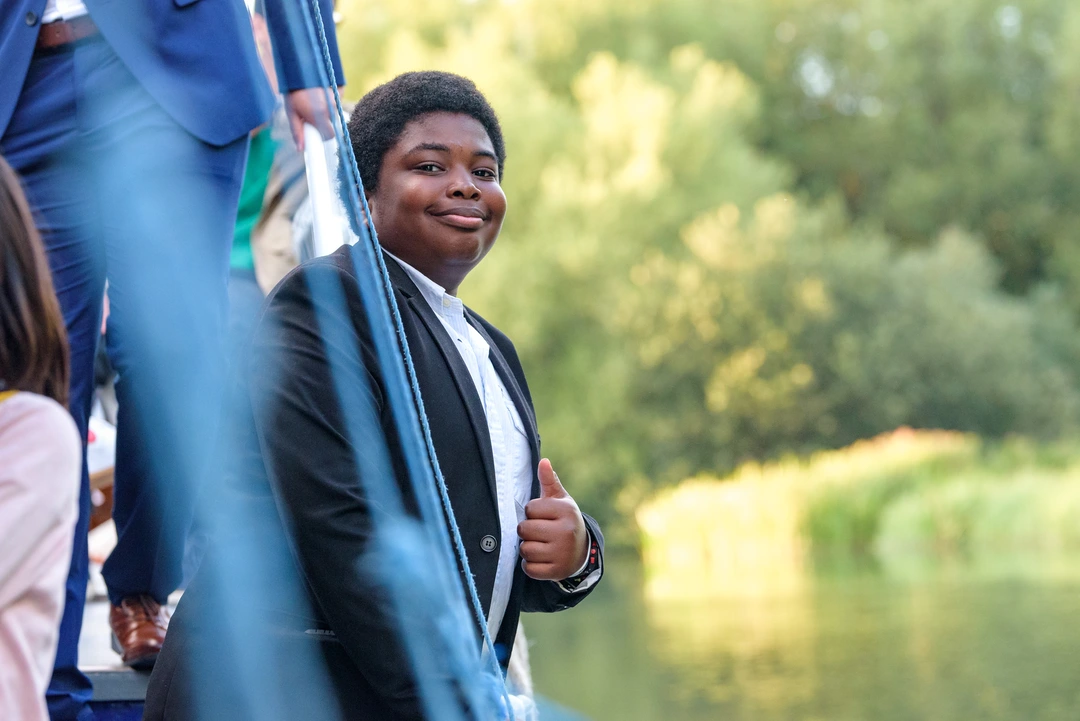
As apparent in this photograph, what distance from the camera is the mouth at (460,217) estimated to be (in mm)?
1912

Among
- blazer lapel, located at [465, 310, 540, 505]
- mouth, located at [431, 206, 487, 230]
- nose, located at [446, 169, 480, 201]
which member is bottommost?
blazer lapel, located at [465, 310, 540, 505]

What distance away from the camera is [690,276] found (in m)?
21.7

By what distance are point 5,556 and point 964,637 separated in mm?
10419

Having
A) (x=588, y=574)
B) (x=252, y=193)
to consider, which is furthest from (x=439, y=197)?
(x=252, y=193)

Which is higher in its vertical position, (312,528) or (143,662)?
(312,528)

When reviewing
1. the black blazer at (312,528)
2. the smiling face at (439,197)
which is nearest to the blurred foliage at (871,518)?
the smiling face at (439,197)

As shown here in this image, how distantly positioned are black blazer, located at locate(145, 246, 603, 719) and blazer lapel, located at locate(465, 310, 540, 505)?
5.4 inches

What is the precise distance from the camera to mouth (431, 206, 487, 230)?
1912 mm

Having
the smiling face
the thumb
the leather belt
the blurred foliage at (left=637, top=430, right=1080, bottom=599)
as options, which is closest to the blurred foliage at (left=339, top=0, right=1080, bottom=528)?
the blurred foliage at (left=637, top=430, right=1080, bottom=599)

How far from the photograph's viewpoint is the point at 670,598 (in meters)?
14.2

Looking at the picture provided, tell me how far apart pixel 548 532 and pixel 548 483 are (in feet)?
0.20

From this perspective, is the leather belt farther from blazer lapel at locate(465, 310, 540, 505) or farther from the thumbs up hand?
the thumbs up hand

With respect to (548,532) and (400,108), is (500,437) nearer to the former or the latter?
(548,532)

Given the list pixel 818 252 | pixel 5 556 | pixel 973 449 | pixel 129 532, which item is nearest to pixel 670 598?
pixel 973 449
